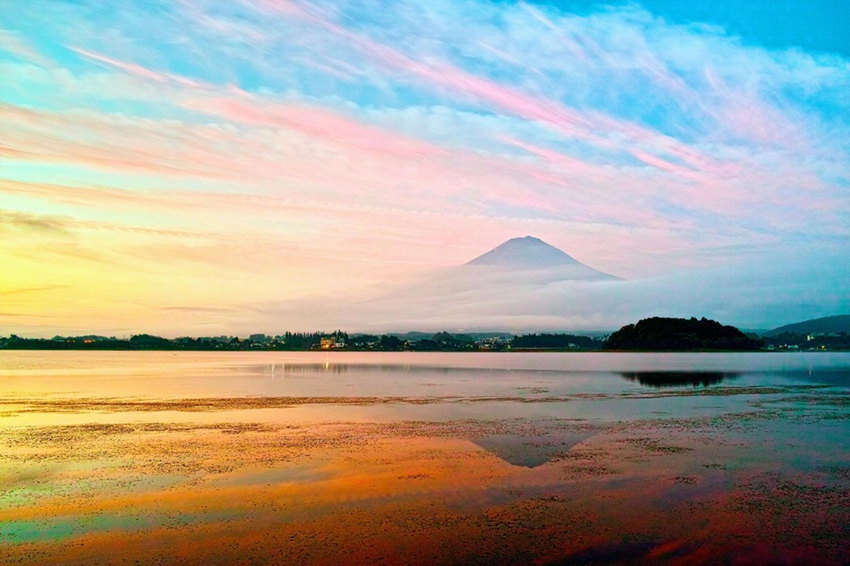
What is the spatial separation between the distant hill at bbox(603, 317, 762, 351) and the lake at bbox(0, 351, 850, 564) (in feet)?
483

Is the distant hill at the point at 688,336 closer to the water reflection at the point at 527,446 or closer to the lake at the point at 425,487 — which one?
the lake at the point at 425,487

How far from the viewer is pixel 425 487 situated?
46.4 feet

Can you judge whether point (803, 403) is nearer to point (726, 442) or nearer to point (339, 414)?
point (726, 442)

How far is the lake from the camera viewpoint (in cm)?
1029

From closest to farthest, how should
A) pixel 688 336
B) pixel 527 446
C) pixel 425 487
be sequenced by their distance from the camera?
pixel 425 487, pixel 527 446, pixel 688 336

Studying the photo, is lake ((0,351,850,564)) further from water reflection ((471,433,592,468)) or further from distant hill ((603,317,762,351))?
distant hill ((603,317,762,351))

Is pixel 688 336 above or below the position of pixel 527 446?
above

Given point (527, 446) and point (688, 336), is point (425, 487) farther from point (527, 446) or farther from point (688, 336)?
point (688, 336)

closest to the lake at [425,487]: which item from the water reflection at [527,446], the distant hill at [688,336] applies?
the water reflection at [527,446]

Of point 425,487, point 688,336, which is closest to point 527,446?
point 425,487

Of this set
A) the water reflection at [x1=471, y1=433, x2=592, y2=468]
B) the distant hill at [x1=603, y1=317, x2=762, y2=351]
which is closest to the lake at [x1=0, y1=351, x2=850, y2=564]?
the water reflection at [x1=471, y1=433, x2=592, y2=468]

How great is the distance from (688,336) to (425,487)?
168 m

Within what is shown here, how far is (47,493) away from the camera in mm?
13703

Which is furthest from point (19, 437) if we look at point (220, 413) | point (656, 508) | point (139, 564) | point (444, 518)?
point (656, 508)
